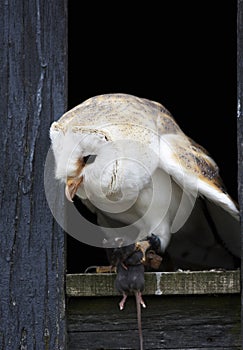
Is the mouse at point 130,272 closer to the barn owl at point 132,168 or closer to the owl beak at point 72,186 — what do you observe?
the barn owl at point 132,168

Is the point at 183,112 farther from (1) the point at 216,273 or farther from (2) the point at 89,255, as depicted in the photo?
(1) the point at 216,273

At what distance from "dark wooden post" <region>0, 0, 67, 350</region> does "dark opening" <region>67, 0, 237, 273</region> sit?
1.40 m

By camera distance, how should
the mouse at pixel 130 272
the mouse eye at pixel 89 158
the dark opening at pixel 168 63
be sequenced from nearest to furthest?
the mouse at pixel 130 272
the mouse eye at pixel 89 158
the dark opening at pixel 168 63

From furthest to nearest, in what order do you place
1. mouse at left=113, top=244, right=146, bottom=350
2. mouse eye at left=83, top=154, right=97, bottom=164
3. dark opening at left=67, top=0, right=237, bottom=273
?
dark opening at left=67, top=0, right=237, bottom=273
mouse eye at left=83, top=154, right=97, bottom=164
mouse at left=113, top=244, right=146, bottom=350

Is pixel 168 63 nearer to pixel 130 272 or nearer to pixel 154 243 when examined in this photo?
pixel 154 243

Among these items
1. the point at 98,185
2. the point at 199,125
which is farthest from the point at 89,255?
the point at 98,185

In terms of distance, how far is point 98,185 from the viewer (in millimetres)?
2359

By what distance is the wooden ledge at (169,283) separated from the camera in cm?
232

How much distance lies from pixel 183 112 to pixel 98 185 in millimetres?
1835

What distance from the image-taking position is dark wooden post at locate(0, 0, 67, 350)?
2.32 metres

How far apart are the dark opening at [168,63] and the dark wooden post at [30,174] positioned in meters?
1.40

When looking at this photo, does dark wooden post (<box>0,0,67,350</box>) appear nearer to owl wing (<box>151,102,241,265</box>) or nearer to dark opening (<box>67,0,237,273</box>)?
owl wing (<box>151,102,241,265</box>)

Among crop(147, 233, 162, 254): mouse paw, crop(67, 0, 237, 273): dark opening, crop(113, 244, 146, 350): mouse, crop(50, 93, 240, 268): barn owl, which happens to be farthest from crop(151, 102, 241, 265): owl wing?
crop(67, 0, 237, 273): dark opening

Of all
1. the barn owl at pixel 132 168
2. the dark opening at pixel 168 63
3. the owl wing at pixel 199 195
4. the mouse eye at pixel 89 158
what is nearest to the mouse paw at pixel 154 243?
the barn owl at pixel 132 168
